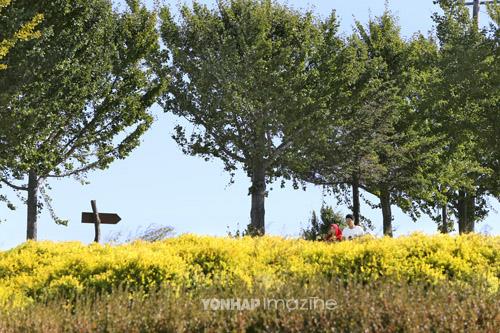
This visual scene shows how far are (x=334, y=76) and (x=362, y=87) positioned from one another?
222 centimetres

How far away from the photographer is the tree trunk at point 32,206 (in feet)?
84.5

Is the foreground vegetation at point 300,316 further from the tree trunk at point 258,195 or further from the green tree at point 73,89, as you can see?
the tree trunk at point 258,195

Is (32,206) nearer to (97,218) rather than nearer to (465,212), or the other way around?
(97,218)

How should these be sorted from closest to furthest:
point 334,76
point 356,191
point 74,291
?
point 74,291, point 334,76, point 356,191

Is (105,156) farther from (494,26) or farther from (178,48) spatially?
(494,26)

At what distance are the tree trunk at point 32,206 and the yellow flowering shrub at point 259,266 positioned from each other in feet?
50.0

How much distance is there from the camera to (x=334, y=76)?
2931 centimetres

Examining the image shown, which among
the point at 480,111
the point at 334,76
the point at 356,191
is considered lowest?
the point at 356,191

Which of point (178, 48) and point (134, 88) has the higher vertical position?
point (178, 48)

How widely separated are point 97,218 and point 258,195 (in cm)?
908

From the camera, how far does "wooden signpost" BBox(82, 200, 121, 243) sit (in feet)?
66.2

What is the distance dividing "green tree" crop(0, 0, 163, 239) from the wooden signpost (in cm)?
383

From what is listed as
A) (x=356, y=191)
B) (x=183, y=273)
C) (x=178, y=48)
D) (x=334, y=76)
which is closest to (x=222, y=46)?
(x=178, y=48)

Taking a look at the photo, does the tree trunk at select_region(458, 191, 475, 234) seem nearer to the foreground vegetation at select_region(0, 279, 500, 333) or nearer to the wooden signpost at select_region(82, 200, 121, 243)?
the wooden signpost at select_region(82, 200, 121, 243)
